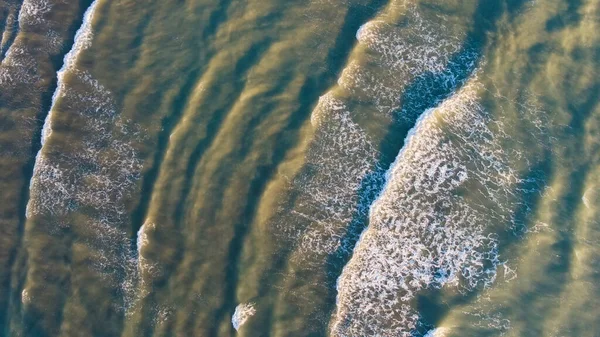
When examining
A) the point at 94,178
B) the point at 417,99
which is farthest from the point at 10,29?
the point at 417,99

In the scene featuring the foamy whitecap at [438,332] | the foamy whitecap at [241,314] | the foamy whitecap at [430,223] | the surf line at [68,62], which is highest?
the surf line at [68,62]

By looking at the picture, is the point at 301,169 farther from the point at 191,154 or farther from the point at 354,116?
the point at 191,154

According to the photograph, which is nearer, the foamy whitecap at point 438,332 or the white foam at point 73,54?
the foamy whitecap at point 438,332

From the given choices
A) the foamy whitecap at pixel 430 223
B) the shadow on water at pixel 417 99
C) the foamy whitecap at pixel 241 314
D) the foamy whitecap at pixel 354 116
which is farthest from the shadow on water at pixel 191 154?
the foamy whitecap at pixel 430 223

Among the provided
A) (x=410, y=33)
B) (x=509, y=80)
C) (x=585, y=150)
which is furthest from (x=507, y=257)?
(x=410, y=33)

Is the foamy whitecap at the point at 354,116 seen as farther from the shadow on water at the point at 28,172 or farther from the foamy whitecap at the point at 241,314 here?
the shadow on water at the point at 28,172

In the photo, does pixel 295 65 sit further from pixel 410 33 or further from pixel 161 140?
pixel 161 140

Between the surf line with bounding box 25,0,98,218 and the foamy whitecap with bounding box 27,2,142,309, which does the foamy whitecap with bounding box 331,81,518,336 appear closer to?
the foamy whitecap with bounding box 27,2,142,309
